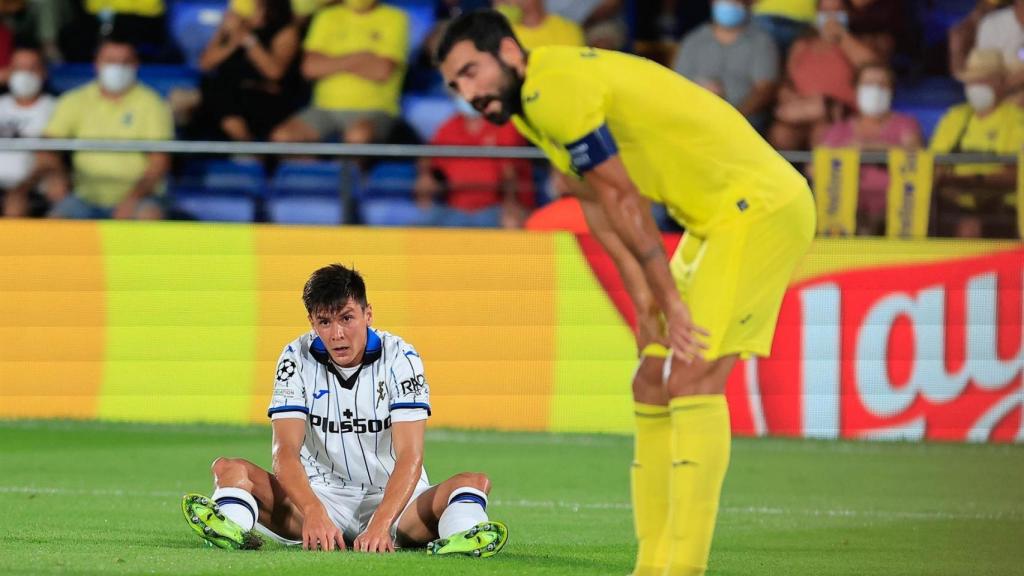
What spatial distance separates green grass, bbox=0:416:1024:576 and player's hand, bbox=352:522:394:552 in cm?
11


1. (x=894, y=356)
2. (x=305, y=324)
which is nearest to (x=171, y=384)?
(x=305, y=324)

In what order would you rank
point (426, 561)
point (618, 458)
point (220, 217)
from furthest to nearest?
1. point (220, 217)
2. point (618, 458)
3. point (426, 561)

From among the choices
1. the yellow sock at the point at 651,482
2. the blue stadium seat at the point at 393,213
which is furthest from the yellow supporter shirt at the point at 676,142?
the blue stadium seat at the point at 393,213

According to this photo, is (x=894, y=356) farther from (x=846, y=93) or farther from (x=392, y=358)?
(x=392, y=358)

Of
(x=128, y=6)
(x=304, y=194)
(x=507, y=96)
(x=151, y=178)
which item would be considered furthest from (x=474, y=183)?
(x=507, y=96)

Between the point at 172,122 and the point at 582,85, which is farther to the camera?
the point at 172,122

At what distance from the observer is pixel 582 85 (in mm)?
4867

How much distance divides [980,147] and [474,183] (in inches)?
163

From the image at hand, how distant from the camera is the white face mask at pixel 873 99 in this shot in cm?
1331

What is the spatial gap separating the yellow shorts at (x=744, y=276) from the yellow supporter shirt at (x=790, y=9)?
30.0 ft

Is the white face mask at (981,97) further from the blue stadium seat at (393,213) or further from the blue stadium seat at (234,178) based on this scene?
the blue stadium seat at (234,178)

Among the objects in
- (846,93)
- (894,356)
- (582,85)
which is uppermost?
(846,93)

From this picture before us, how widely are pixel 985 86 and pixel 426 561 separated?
29.4ft

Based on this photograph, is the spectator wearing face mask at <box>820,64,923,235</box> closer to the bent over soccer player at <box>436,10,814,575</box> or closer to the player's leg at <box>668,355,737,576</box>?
the bent over soccer player at <box>436,10,814,575</box>
